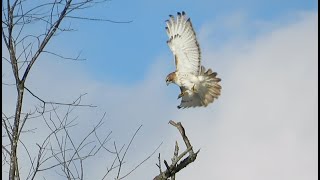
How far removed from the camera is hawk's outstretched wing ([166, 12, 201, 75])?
4969 millimetres

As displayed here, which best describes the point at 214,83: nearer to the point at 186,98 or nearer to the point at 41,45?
the point at 186,98

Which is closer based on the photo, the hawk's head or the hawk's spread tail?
the hawk's head

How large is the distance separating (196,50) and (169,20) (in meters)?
0.35

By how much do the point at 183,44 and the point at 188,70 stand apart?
0.23 meters

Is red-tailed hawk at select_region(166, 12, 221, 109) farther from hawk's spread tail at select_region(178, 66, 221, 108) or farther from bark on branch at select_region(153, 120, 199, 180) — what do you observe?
bark on branch at select_region(153, 120, 199, 180)

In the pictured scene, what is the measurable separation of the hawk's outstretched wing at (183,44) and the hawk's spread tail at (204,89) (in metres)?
0.09

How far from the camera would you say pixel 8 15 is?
4562 mm

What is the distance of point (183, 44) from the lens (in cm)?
501

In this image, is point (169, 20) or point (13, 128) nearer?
point (13, 128)

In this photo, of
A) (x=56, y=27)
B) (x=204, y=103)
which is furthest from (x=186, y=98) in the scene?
(x=56, y=27)

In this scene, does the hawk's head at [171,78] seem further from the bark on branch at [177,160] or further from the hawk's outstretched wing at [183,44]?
the bark on branch at [177,160]

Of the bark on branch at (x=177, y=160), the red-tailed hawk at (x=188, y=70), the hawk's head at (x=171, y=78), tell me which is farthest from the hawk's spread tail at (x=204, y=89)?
the bark on branch at (x=177, y=160)

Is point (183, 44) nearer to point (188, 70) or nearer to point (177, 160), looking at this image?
point (188, 70)

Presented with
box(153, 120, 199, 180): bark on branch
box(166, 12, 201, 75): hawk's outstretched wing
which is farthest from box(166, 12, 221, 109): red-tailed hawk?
box(153, 120, 199, 180): bark on branch
